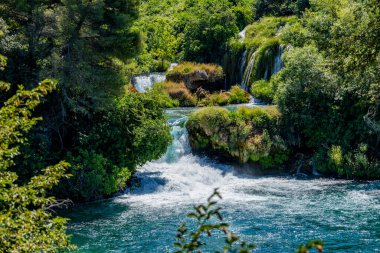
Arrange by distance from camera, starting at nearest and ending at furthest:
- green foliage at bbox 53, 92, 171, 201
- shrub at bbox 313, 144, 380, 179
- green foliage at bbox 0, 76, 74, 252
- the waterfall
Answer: green foliage at bbox 0, 76, 74, 252
green foliage at bbox 53, 92, 171, 201
shrub at bbox 313, 144, 380, 179
the waterfall

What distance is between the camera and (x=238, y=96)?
33.7 meters

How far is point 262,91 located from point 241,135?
9813 millimetres

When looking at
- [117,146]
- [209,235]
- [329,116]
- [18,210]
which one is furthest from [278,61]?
[209,235]

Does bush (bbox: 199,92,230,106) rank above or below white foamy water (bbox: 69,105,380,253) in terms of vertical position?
above

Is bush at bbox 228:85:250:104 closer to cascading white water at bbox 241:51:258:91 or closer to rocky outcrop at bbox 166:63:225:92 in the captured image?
cascading white water at bbox 241:51:258:91

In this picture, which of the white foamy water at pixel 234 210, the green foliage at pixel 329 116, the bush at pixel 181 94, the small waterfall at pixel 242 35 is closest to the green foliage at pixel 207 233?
the white foamy water at pixel 234 210

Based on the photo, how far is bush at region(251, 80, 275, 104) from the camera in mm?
30328

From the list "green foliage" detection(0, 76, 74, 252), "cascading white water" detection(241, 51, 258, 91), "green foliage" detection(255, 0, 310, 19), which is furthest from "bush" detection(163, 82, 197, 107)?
"green foliage" detection(0, 76, 74, 252)

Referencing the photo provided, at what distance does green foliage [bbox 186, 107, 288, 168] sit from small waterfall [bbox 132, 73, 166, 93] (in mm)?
15033

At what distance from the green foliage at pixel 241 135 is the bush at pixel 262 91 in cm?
768

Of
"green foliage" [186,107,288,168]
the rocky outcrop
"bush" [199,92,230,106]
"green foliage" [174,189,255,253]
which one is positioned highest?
the rocky outcrop

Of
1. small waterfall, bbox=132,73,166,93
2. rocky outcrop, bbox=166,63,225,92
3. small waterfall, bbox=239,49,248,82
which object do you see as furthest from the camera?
small waterfall, bbox=132,73,166,93

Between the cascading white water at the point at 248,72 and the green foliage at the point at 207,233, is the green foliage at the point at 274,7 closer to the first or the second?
the cascading white water at the point at 248,72

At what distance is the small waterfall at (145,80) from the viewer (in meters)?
37.1
